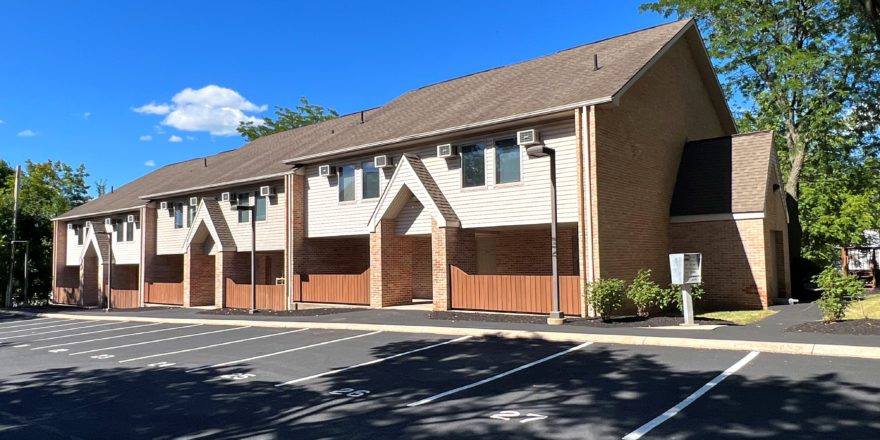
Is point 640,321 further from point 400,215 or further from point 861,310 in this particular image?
point 400,215

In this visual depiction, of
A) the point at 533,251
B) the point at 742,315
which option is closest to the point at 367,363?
the point at 742,315

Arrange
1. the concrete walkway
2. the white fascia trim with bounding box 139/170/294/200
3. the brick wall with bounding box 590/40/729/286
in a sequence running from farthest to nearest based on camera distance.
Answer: the white fascia trim with bounding box 139/170/294/200 < the brick wall with bounding box 590/40/729/286 < the concrete walkway

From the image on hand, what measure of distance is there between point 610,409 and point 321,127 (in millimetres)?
27360

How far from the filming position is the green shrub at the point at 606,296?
14.4 meters

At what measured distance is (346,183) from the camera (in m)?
22.6

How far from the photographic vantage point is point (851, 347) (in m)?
9.38

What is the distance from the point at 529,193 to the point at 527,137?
160 cm

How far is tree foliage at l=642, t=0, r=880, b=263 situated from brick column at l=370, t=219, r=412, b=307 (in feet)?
56.6

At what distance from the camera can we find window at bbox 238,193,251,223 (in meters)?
26.7

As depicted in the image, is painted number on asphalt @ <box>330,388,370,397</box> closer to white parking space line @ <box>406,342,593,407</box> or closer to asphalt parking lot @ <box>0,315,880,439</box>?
asphalt parking lot @ <box>0,315,880,439</box>

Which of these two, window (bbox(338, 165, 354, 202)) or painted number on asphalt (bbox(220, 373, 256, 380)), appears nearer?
painted number on asphalt (bbox(220, 373, 256, 380))

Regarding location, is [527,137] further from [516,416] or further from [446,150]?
[516,416]

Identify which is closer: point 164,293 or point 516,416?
point 516,416

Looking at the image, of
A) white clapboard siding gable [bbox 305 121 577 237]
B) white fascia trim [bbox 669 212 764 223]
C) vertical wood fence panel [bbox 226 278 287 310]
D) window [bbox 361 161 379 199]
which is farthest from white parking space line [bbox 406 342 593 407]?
vertical wood fence panel [bbox 226 278 287 310]
